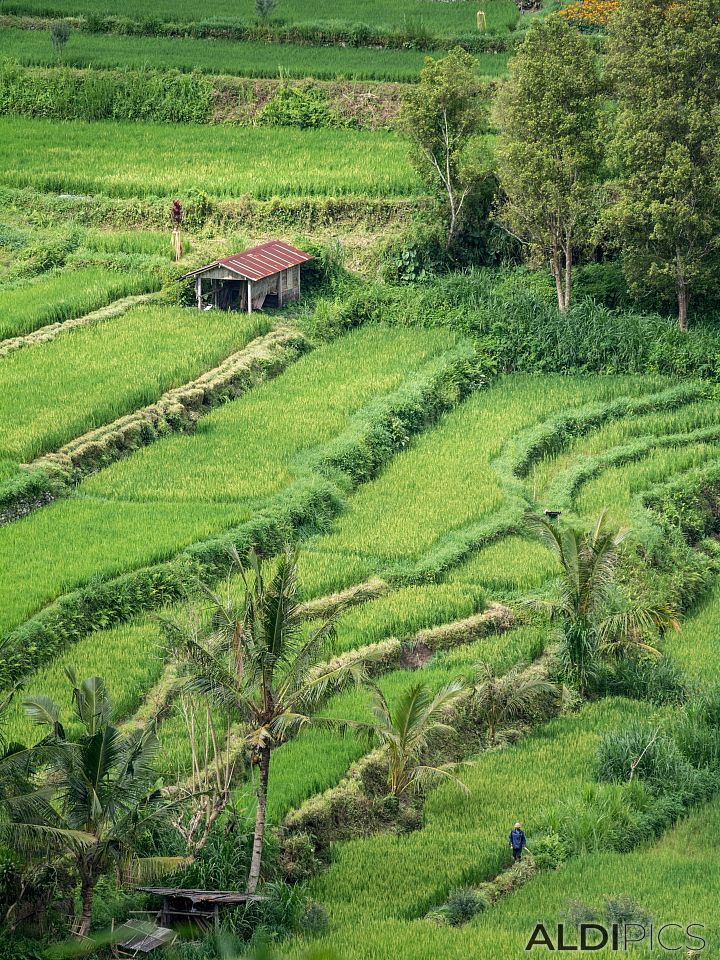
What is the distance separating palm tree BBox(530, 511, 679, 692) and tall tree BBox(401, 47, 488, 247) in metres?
14.9

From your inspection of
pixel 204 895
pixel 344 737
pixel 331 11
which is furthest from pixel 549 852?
pixel 331 11

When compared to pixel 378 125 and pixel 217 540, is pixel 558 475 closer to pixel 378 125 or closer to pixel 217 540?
pixel 217 540

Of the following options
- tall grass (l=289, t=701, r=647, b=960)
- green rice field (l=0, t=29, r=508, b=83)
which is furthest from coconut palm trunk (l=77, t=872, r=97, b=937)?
green rice field (l=0, t=29, r=508, b=83)

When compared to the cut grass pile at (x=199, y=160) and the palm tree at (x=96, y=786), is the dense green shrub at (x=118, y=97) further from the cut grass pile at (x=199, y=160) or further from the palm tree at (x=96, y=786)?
the palm tree at (x=96, y=786)

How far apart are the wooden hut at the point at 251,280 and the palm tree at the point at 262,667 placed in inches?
697

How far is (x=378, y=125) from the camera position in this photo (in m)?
44.1

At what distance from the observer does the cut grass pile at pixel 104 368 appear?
96.4 ft

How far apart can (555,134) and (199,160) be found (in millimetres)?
10102

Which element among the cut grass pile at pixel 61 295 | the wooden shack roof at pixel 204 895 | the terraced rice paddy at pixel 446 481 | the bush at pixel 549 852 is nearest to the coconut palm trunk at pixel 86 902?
the wooden shack roof at pixel 204 895

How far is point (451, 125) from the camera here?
3822cm

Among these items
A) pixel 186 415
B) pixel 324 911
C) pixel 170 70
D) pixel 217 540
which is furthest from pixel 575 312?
pixel 324 911

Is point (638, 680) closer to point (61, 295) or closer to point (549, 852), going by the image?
point (549, 852)

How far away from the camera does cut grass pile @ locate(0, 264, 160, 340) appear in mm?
34125

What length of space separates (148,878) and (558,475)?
14.2 meters
